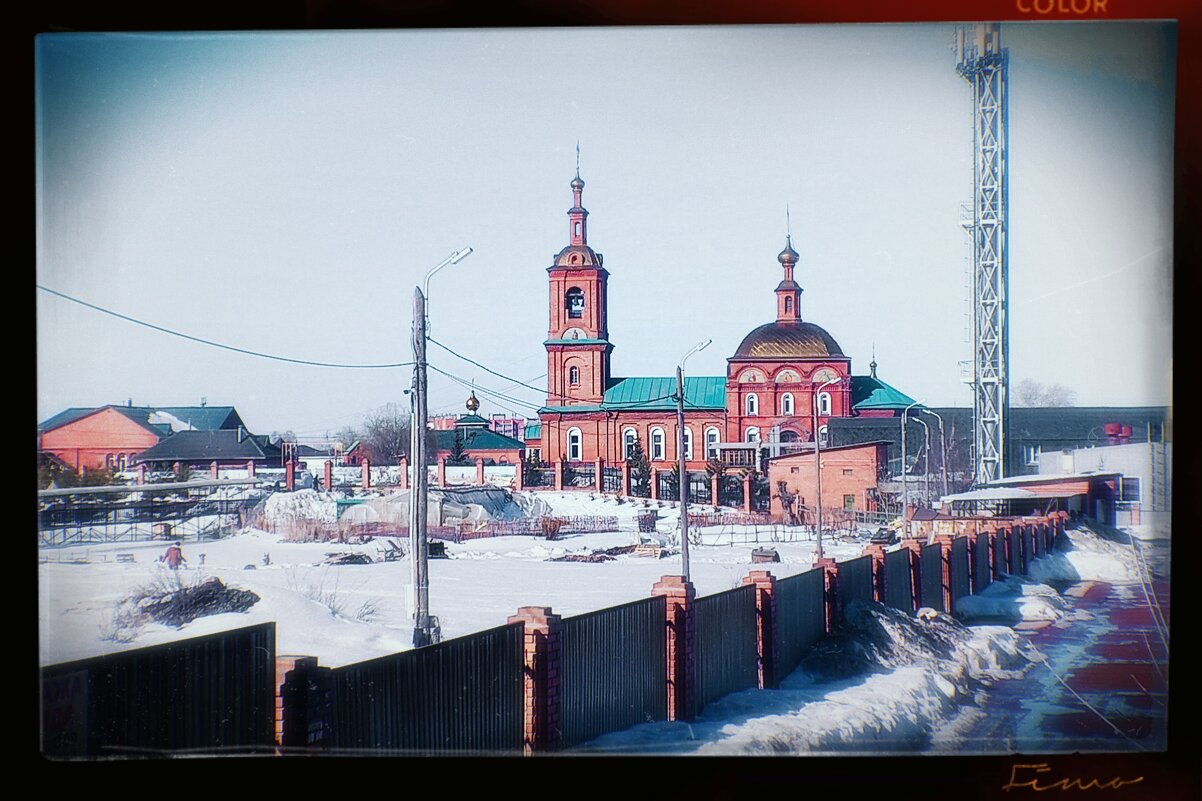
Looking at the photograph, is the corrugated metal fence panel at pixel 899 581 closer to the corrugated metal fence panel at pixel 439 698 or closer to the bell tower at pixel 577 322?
the bell tower at pixel 577 322

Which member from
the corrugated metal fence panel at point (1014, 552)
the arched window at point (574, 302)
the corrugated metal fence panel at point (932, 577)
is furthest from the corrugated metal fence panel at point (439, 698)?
the corrugated metal fence panel at point (1014, 552)

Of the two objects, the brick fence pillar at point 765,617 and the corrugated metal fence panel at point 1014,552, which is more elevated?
the corrugated metal fence panel at point 1014,552

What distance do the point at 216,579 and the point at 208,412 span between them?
21.5 inches

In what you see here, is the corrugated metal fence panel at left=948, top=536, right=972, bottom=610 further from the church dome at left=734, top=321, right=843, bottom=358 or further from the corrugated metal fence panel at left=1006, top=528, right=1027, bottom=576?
the church dome at left=734, top=321, right=843, bottom=358

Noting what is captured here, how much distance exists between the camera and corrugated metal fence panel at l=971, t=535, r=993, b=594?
317cm

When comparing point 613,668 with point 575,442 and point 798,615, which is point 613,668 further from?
point 575,442

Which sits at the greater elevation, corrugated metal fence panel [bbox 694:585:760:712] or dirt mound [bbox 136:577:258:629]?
dirt mound [bbox 136:577:258:629]

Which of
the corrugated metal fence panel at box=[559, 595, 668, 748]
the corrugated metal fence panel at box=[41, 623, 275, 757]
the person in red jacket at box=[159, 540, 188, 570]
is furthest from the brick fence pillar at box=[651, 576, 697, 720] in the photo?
the person in red jacket at box=[159, 540, 188, 570]

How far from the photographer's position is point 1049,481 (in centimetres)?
319

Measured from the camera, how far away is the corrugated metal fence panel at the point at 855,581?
3.35 metres

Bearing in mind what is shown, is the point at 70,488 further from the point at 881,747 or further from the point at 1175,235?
the point at 1175,235

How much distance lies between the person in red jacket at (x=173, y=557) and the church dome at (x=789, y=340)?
6.47ft

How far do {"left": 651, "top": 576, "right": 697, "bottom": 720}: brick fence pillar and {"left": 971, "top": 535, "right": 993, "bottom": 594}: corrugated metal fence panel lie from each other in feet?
3.14

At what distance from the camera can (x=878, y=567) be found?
3.37 meters
